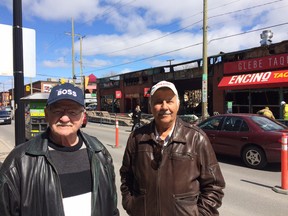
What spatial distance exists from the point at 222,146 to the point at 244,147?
0.69 m

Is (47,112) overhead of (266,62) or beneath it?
beneath

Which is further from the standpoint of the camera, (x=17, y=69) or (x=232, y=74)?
(x=232, y=74)

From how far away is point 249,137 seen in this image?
27.3 ft

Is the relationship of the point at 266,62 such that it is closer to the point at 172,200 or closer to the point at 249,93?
the point at 249,93

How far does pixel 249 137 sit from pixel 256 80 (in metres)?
11.6

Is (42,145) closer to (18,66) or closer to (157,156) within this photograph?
(157,156)

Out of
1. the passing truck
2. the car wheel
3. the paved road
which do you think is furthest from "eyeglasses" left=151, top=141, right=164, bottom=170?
the passing truck

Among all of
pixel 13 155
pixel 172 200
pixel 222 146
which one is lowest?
pixel 222 146

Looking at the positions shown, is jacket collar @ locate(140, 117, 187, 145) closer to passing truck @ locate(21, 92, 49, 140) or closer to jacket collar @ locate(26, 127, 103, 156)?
jacket collar @ locate(26, 127, 103, 156)

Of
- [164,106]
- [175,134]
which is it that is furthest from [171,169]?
[164,106]

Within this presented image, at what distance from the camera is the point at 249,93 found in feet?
66.4

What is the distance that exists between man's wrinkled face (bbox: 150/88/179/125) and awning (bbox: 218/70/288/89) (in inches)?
648

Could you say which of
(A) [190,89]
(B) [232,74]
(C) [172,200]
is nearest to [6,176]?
(C) [172,200]

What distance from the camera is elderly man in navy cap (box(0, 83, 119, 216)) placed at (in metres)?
1.78
